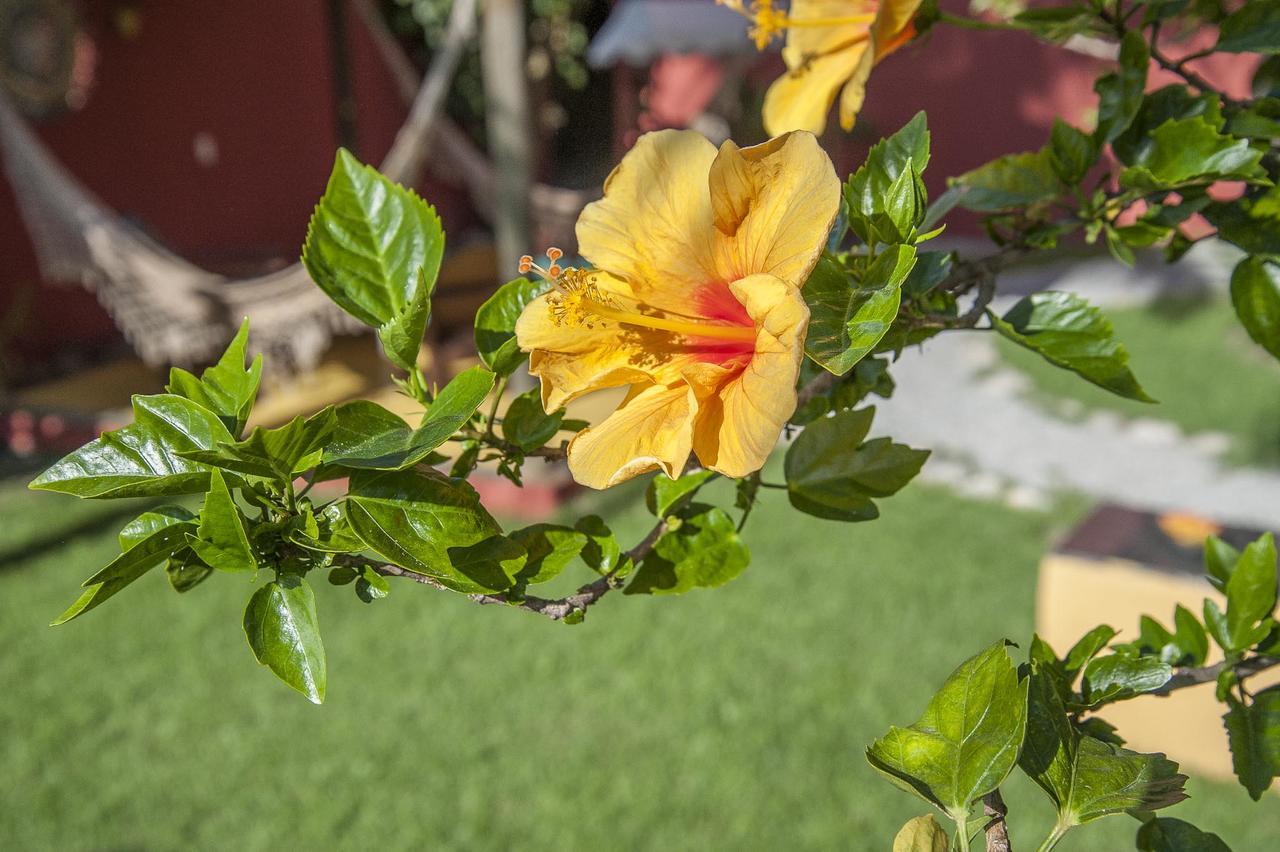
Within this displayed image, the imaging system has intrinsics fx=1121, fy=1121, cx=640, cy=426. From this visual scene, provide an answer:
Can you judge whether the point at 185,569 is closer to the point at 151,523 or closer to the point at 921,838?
the point at 151,523

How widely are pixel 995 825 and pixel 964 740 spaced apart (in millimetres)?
39

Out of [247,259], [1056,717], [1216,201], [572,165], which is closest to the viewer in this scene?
[1056,717]

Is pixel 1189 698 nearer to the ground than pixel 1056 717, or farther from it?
nearer to the ground

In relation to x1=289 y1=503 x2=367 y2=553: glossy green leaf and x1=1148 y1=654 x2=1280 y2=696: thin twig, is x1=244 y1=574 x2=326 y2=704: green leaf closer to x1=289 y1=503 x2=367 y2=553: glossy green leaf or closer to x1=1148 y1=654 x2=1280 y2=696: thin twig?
x1=289 y1=503 x2=367 y2=553: glossy green leaf

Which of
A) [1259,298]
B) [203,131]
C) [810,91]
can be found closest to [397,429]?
[810,91]

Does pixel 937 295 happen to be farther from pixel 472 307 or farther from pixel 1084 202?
pixel 472 307

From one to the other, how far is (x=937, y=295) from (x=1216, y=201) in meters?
0.21

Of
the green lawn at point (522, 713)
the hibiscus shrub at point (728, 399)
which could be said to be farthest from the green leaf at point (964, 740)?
the green lawn at point (522, 713)

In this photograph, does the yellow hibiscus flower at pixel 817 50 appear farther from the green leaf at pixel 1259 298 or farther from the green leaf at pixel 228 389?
the green leaf at pixel 228 389

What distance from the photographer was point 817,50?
712mm

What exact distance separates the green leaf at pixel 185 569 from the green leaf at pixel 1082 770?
36 cm

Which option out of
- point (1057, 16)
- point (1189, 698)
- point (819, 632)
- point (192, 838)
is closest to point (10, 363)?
point (192, 838)

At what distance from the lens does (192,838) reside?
7.27ft

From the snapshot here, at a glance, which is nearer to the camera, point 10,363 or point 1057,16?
point 1057,16
